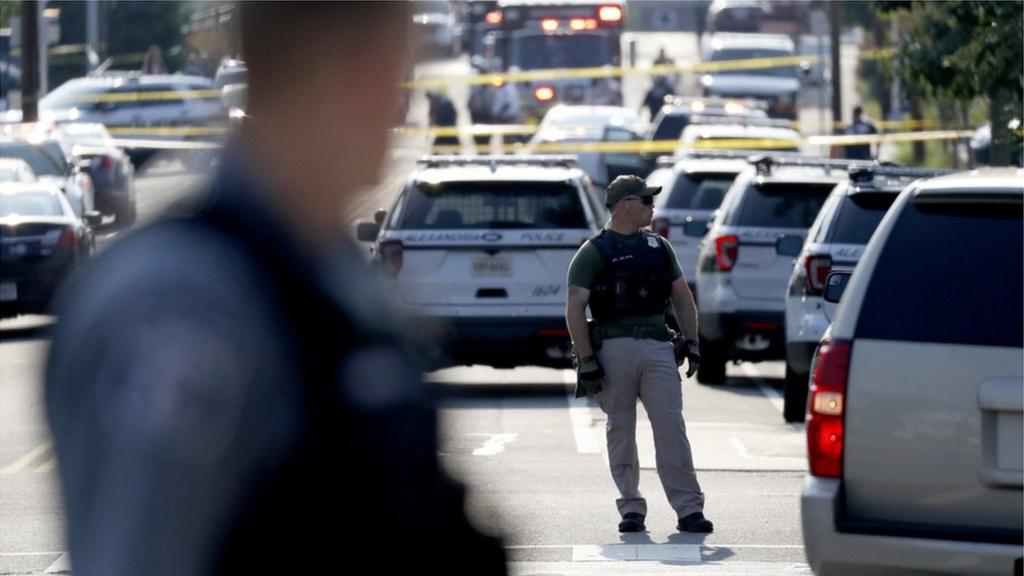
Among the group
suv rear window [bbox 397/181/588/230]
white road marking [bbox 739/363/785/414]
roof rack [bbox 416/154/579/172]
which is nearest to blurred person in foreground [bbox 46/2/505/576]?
white road marking [bbox 739/363/785/414]

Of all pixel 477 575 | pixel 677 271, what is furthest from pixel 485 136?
pixel 477 575

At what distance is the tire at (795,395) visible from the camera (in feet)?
45.9

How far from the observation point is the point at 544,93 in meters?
49.4

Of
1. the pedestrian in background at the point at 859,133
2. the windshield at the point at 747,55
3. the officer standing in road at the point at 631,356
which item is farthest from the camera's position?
the windshield at the point at 747,55

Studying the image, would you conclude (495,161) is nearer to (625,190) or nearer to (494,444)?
(494,444)

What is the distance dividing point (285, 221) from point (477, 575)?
0.46 m

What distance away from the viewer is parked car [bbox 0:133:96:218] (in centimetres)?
2895

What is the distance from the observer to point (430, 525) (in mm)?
2307

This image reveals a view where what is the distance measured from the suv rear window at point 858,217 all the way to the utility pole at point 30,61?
24.2 m

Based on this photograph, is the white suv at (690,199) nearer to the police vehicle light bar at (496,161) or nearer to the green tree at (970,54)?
the green tree at (970,54)

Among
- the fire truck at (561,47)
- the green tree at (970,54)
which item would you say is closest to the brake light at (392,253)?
the green tree at (970,54)

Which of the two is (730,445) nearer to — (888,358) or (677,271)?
(677,271)

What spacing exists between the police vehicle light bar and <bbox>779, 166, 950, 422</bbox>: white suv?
3257 mm

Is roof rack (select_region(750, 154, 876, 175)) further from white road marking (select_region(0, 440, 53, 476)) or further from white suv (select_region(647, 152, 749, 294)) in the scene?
white road marking (select_region(0, 440, 53, 476))
